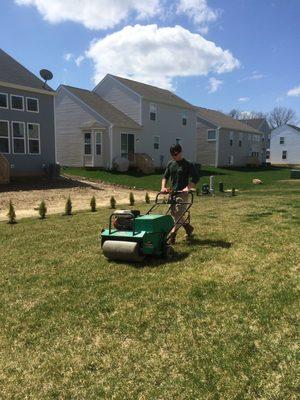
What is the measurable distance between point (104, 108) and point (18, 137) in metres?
11.4

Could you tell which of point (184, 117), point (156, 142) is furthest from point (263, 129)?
point (156, 142)

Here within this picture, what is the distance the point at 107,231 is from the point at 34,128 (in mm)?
18991

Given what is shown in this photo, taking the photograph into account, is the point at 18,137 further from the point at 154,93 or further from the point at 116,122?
the point at 154,93

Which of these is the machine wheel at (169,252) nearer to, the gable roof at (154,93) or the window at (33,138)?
the window at (33,138)

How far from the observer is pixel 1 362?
361 centimetres

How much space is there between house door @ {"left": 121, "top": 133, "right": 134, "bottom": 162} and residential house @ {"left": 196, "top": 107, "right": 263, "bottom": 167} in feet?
50.6

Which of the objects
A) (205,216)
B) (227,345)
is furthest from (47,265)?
(205,216)

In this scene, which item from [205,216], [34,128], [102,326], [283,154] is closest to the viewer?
[102,326]

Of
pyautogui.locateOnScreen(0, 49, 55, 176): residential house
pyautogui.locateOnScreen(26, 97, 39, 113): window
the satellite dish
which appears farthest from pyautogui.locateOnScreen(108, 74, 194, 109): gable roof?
pyautogui.locateOnScreen(26, 97, 39, 113): window

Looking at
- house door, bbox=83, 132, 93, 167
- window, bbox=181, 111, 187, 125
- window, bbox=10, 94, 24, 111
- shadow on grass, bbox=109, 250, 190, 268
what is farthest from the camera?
window, bbox=181, 111, 187, 125

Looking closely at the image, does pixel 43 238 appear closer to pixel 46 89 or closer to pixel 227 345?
pixel 227 345

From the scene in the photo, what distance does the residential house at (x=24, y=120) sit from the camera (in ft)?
73.1

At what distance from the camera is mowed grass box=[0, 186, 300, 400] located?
3211 millimetres

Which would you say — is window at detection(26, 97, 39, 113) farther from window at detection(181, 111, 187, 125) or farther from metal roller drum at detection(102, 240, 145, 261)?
→ metal roller drum at detection(102, 240, 145, 261)
